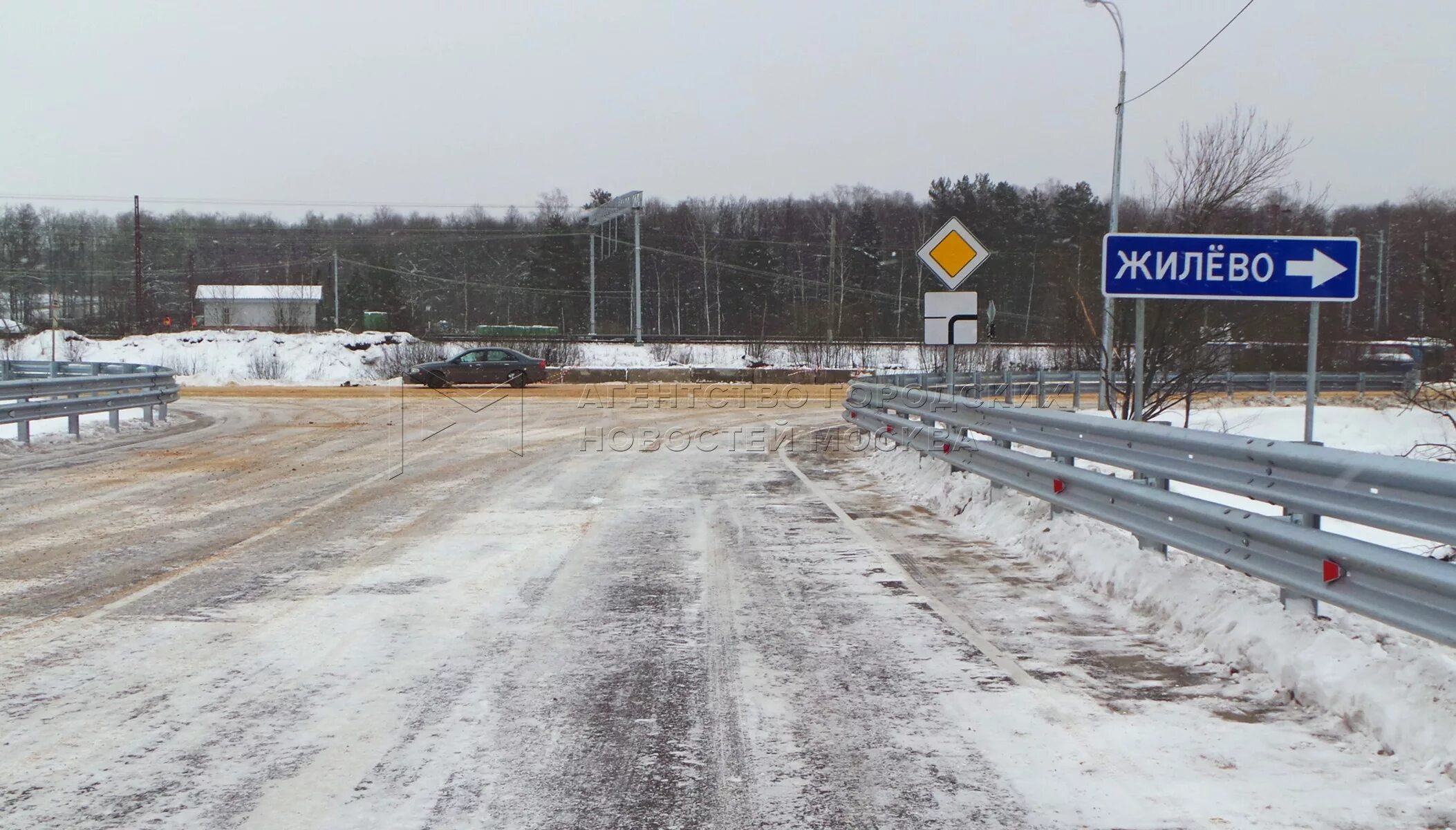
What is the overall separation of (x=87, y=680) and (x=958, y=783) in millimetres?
4276

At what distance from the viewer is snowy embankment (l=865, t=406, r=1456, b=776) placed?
14.4 feet

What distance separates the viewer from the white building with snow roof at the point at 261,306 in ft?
220

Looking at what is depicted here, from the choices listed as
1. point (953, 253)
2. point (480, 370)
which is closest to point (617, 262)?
point (480, 370)

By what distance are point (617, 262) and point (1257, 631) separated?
83550 millimetres

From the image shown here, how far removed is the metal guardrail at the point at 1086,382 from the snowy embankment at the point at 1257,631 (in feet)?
38.6

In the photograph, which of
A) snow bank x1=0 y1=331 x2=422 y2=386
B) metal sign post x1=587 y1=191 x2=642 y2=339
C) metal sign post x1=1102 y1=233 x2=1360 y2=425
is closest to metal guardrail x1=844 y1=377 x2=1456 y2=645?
metal sign post x1=1102 y1=233 x2=1360 y2=425

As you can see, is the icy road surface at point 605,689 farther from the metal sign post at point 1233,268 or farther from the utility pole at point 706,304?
the utility pole at point 706,304

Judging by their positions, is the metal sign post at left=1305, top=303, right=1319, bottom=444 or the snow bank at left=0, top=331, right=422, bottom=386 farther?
the snow bank at left=0, top=331, right=422, bottom=386

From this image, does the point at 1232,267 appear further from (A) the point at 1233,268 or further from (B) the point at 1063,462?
(B) the point at 1063,462

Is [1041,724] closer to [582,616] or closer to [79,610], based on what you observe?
[582,616]

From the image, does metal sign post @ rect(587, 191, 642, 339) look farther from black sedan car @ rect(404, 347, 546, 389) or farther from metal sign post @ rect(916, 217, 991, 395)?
metal sign post @ rect(916, 217, 991, 395)

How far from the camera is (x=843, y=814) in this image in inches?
152

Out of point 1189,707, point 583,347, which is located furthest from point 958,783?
point 583,347

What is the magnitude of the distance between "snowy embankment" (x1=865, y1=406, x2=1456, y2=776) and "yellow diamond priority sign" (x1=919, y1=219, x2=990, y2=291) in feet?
12.2
